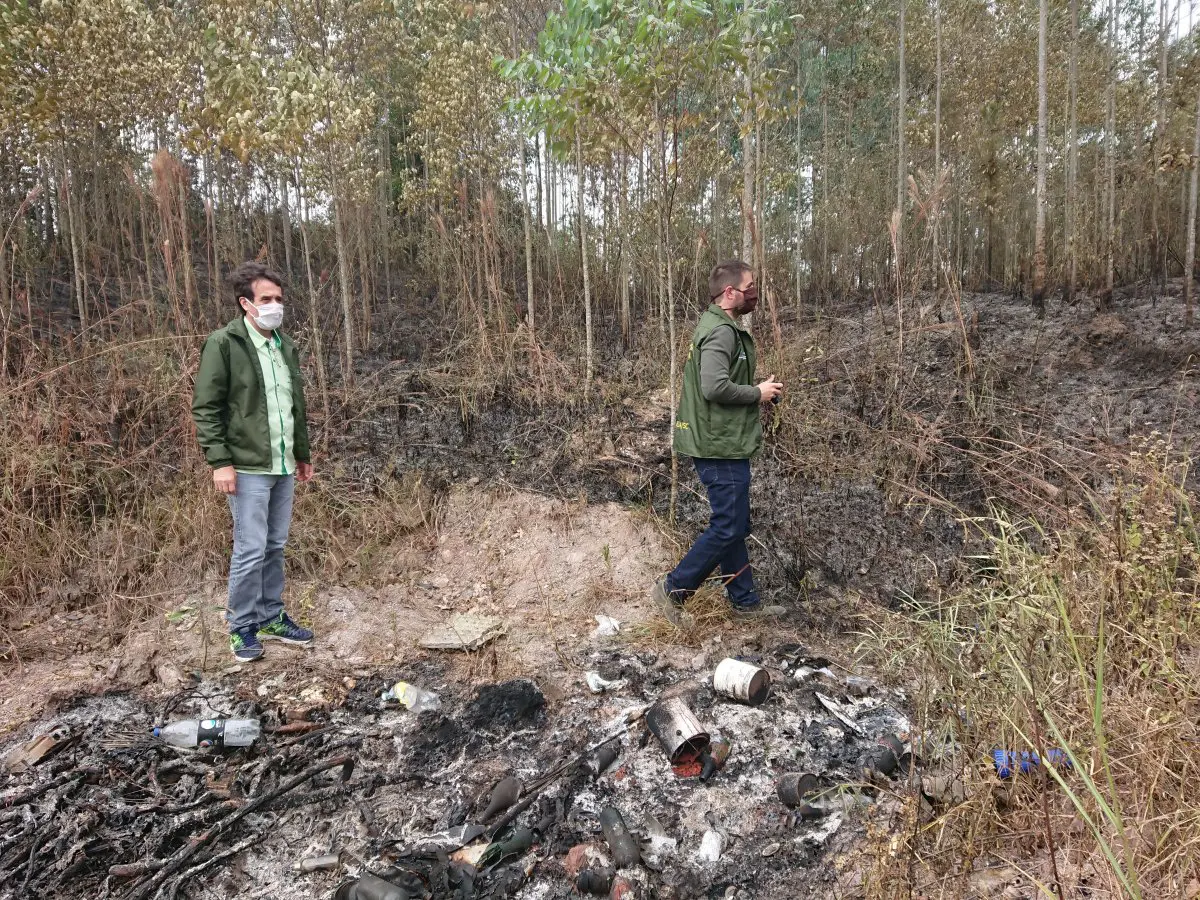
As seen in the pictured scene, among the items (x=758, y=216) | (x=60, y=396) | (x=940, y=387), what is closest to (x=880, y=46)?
(x=758, y=216)

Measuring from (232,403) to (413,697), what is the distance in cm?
164

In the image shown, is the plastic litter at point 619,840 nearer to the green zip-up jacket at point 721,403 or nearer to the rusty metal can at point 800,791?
the rusty metal can at point 800,791

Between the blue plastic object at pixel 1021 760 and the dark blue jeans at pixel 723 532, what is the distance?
1617 mm

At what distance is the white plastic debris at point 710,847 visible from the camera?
80.7 inches

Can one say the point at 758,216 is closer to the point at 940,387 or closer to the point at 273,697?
the point at 940,387

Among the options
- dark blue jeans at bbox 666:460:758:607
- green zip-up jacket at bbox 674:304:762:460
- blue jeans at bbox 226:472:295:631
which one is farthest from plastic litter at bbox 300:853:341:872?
green zip-up jacket at bbox 674:304:762:460

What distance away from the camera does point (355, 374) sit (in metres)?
6.73

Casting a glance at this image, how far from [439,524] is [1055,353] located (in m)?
5.94

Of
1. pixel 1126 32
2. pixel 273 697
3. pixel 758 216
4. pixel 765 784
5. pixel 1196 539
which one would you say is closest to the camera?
pixel 1196 539

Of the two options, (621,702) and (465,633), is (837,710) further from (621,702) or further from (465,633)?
(465,633)

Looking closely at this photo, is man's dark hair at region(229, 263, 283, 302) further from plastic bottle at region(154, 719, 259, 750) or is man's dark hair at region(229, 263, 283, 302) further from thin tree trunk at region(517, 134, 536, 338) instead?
thin tree trunk at region(517, 134, 536, 338)

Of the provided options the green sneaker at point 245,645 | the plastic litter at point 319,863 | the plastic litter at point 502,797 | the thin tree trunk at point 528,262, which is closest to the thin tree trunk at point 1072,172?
the thin tree trunk at point 528,262

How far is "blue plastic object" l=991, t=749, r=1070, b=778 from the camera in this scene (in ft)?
5.71

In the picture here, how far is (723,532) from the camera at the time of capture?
3354 millimetres
